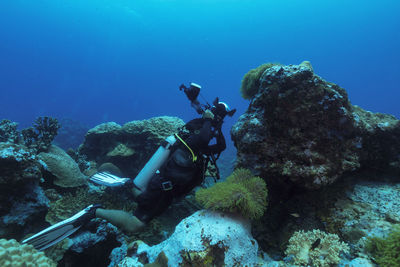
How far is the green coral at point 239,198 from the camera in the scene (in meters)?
2.68

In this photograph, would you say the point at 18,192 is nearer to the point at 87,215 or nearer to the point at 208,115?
the point at 87,215

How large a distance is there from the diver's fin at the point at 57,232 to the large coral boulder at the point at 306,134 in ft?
10.6

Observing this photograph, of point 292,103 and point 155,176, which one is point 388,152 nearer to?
point 292,103

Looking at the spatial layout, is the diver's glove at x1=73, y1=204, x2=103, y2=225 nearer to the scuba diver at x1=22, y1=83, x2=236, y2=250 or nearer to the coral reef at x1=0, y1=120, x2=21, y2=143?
the scuba diver at x1=22, y1=83, x2=236, y2=250

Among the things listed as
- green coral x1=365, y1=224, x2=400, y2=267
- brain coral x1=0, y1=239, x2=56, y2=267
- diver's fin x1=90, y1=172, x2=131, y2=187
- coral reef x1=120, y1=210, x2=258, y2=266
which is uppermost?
green coral x1=365, y1=224, x2=400, y2=267

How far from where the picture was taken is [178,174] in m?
3.69

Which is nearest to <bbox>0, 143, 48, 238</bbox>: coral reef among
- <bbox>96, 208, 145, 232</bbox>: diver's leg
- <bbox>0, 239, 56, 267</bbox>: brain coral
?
<bbox>96, 208, 145, 232</bbox>: diver's leg

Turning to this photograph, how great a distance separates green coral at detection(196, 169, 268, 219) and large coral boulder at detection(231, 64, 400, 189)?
21.9 inches

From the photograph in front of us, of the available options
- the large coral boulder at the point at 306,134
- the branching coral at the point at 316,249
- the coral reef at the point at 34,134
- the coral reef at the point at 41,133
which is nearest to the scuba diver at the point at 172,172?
the large coral boulder at the point at 306,134

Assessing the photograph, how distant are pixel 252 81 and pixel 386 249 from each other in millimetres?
3957

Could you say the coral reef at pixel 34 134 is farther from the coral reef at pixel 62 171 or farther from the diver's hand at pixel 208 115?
the diver's hand at pixel 208 115

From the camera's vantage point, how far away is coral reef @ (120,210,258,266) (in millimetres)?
2396

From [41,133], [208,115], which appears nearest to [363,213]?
[208,115]

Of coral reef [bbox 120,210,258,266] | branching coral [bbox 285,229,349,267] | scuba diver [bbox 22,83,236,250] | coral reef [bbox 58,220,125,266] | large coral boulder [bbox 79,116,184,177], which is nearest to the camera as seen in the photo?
branching coral [bbox 285,229,349,267]
